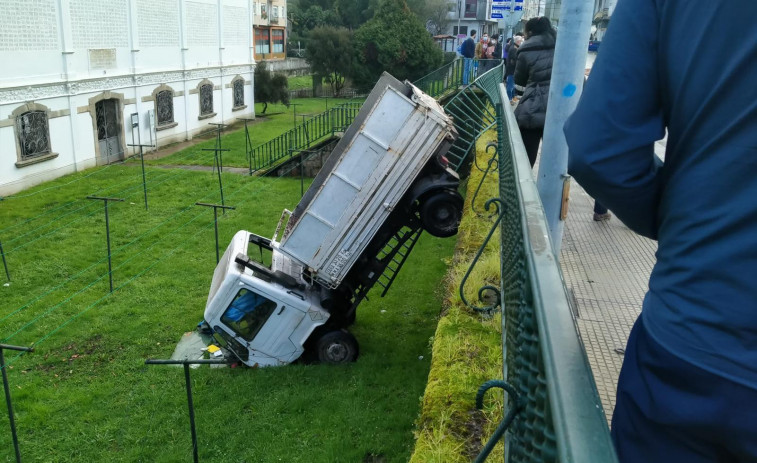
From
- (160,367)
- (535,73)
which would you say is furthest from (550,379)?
(160,367)

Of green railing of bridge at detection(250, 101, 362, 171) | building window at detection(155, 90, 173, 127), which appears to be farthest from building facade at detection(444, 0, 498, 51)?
building window at detection(155, 90, 173, 127)

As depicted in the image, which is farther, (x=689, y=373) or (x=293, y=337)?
(x=293, y=337)

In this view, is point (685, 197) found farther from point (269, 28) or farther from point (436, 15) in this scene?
point (436, 15)

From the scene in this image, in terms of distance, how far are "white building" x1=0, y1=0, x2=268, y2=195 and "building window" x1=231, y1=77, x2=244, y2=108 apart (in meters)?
0.68

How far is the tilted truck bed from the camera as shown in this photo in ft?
27.3

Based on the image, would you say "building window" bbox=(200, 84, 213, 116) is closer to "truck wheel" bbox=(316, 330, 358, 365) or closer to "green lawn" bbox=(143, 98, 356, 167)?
"green lawn" bbox=(143, 98, 356, 167)

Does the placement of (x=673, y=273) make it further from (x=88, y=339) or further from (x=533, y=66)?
(x=88, y=339)

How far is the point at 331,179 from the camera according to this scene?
8.43m

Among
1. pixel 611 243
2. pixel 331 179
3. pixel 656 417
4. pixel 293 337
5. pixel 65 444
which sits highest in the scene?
pixel 656 417

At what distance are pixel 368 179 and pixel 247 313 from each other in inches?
102

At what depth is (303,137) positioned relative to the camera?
25594mm

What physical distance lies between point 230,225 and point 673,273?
14772mm

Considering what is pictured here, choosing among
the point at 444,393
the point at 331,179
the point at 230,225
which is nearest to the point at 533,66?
the point at 331,179

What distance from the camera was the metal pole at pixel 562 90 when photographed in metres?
4.20
